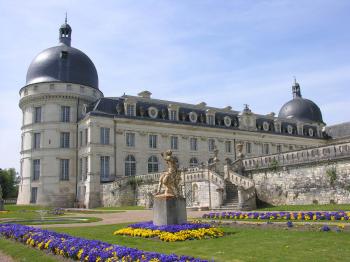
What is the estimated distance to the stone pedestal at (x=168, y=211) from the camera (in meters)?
15.1

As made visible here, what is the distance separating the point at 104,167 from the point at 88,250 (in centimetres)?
3717

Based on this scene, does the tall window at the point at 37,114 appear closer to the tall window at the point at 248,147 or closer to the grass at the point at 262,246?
the tall window at the point at 248,147

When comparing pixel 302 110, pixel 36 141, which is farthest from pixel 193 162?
pixel 302 110

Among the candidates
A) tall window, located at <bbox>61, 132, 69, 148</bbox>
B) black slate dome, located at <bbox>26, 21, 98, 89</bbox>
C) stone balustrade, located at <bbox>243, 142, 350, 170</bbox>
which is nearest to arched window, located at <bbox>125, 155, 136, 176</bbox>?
tall window, located at <bbox>61, 132, 69, 148</bbox>

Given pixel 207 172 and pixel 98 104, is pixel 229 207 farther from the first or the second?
pixel 98 104

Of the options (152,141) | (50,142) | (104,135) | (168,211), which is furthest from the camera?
(152,141)

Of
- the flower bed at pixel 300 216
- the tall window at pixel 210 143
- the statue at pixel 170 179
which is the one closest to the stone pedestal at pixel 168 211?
the statue at pixel 170 179

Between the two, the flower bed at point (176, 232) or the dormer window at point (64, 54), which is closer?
the flower bed at point (176, 232)

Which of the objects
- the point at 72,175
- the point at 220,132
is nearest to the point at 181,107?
the point at 220,132

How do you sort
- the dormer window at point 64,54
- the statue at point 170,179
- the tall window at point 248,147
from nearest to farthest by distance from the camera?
1. the statue at point 170,179
2. the dormer window at point 64,54
3. the tall window at point 248,147

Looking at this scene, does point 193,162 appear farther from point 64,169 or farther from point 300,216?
point 300,216

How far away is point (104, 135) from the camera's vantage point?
47406 millimetres

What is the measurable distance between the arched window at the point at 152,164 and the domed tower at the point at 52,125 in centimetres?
884

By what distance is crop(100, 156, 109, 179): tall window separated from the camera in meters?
46.8
